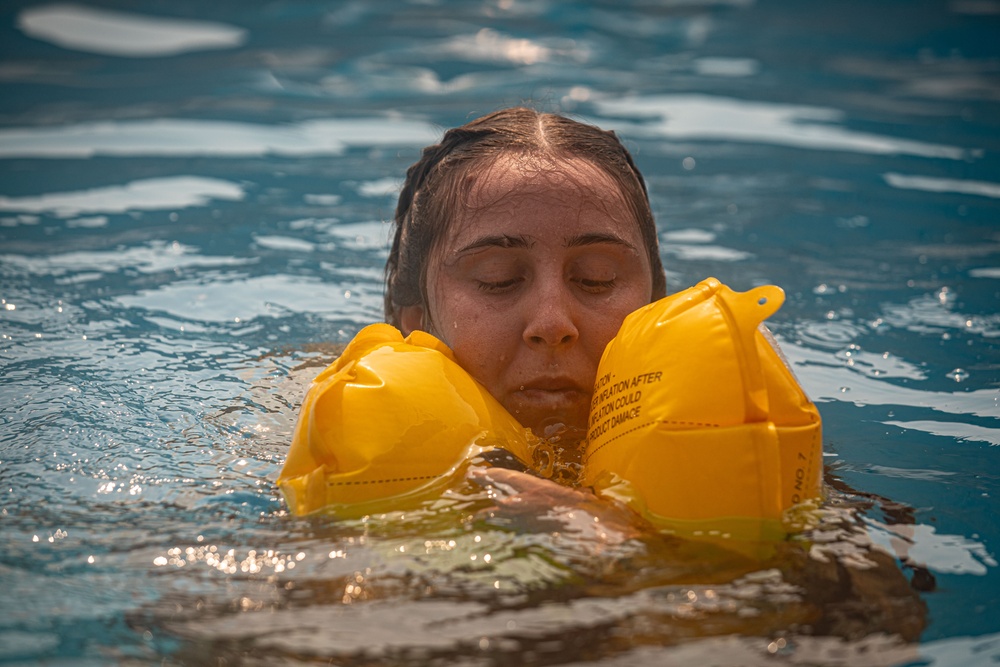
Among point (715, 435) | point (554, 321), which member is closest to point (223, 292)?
point (554, 321)

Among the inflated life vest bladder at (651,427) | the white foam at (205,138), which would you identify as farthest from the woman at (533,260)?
the white foam at (205,138)

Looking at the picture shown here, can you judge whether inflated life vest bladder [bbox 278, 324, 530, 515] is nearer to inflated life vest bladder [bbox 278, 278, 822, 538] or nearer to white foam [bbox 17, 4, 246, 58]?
inflated life vest bladder [bbox 278, 278, 822, 538]

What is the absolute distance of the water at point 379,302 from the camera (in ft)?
8.16

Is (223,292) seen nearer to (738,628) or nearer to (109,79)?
(738,628)

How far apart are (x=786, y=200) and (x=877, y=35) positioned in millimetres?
4950

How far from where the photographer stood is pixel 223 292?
5.81 m

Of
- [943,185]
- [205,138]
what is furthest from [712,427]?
[205,138]

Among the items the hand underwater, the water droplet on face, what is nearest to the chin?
the hand underwater

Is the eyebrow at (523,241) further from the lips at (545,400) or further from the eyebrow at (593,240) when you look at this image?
the lips at (545,400)

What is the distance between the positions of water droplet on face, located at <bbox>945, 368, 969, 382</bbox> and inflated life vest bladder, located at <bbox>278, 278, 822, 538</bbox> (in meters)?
2.25

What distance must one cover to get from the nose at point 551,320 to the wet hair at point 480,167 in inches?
22.9

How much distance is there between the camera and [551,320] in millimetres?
3215

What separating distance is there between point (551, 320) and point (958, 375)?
8.23ft

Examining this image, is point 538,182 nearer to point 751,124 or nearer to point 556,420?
point 556,420
